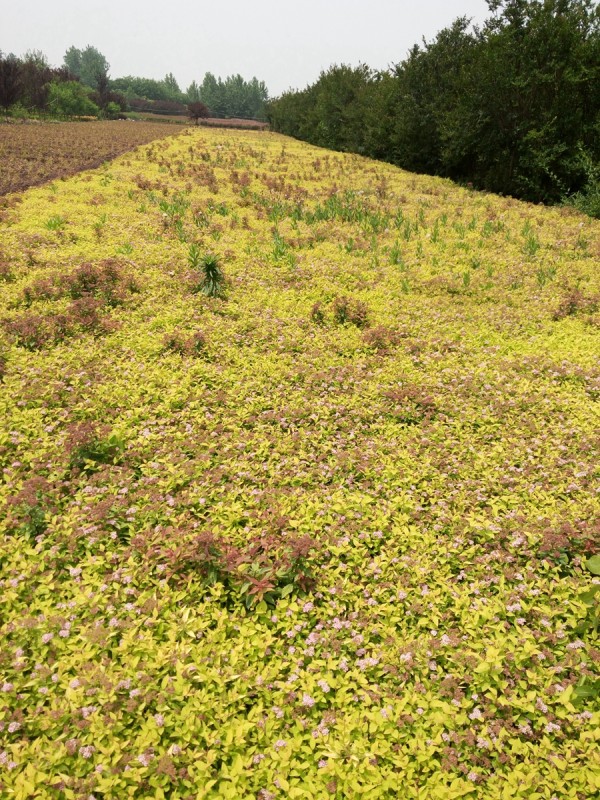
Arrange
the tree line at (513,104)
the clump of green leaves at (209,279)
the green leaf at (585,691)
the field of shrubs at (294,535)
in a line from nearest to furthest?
the field of shrubs at (294,535)
the green leaf at (585,691)
the clump of green leaves at (209,279)
the tree line at (513,104)

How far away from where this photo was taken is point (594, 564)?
168 inches

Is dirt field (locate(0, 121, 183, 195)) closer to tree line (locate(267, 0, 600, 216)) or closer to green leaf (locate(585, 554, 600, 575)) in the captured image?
tree line (locate(267, 0, 600, 216))

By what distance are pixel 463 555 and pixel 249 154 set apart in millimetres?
33416

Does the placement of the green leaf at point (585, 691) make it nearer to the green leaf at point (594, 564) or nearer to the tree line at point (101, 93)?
the green leaf at point (594, 564)

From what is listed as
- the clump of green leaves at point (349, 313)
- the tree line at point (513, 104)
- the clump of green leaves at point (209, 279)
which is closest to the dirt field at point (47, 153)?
the clump of green leaves at point (209, 279)

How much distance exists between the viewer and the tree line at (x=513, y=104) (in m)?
20.0

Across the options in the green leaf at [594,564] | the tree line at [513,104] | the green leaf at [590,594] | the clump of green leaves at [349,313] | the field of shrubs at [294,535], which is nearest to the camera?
the field of shrubs at [294,535]

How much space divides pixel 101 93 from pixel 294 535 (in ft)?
324

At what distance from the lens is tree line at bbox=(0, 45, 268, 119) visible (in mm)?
54000

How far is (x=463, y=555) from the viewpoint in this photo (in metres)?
4.63

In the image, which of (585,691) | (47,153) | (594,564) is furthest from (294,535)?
(47,153)

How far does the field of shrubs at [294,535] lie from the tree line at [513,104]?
14.4 m

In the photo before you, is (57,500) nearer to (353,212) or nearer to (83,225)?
(83,225)

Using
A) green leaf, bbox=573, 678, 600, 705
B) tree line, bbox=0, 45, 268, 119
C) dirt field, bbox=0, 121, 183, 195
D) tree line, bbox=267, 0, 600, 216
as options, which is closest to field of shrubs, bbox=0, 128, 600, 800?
green leaf, bbox=573, 678, 600, 705
